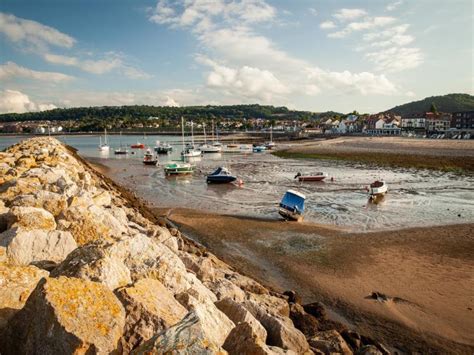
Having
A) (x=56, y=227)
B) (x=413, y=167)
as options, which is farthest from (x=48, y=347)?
(x=413, y=167)

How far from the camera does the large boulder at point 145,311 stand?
420 centimetres

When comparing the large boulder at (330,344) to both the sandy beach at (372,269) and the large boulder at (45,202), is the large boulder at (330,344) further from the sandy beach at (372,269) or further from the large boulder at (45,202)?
the large boulder at (45,202)

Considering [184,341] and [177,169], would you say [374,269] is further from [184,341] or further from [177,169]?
[177,169]

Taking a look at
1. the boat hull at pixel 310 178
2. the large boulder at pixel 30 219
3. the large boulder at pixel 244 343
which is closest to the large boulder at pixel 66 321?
the large boulder at pixel 244 343

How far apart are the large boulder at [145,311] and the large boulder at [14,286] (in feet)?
4.11

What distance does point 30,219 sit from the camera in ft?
23.7

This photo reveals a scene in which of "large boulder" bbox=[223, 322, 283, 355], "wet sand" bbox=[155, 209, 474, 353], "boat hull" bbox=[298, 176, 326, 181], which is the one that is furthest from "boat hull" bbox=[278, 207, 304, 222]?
"large boulder" bbox=[223, 322, 283, 355]

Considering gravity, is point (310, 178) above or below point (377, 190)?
below

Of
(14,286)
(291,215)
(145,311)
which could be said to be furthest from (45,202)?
(291,215)

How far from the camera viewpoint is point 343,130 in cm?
15988

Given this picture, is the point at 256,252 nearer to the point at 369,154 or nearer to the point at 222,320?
the point at 222,320

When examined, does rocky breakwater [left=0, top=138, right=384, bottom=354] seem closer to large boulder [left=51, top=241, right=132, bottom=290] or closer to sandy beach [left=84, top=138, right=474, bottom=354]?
large boulder [left=51, top=241, right=132, bottom=290]

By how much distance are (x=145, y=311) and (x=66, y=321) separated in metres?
1.05

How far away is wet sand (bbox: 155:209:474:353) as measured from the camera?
10.6 metres
